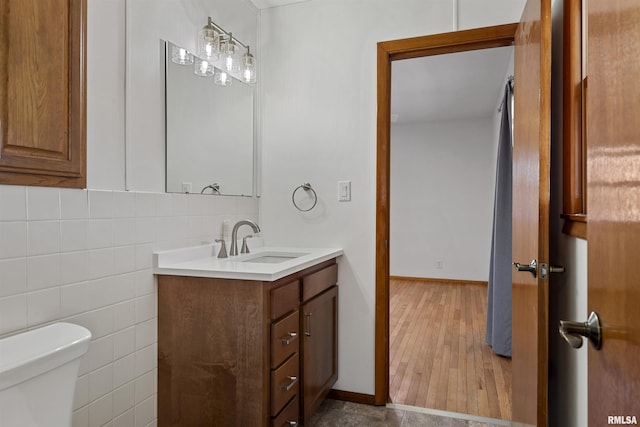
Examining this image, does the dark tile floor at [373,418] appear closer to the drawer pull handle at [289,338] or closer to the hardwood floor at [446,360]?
the hardwood floor at [446,360]

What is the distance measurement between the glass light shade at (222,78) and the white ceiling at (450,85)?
1683 millimetres

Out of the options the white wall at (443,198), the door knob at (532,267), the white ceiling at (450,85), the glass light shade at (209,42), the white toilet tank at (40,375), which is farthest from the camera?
the white wall at (443,198)

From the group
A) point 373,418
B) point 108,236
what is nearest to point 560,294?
point 373,418

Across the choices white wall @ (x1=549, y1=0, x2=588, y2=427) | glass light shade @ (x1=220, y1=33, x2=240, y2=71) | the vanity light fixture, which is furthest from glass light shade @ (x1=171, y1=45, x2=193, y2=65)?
white wall @ (x1=549, y1=0, x2=588, y2=427)

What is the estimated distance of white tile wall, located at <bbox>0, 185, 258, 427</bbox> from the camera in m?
1.22

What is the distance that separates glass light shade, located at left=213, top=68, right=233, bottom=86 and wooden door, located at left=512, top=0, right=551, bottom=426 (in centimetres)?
152

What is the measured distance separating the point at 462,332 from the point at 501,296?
0.68 meters

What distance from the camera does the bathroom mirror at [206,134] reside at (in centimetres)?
189

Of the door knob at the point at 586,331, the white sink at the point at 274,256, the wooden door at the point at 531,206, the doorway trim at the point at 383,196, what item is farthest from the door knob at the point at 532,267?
the white sink at the point at 274,256

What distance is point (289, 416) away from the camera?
5.81 feet

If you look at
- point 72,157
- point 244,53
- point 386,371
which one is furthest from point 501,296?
point 72,157

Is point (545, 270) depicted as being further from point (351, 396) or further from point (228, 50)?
point (228, 50)

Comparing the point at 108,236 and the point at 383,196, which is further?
the point at 383,196

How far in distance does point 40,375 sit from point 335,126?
1866 millimetres
